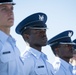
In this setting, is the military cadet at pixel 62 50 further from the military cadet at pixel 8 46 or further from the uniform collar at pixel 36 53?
the military cadet at pixel 8 46

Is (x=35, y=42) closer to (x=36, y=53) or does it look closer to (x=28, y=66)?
(x=36, y=53)

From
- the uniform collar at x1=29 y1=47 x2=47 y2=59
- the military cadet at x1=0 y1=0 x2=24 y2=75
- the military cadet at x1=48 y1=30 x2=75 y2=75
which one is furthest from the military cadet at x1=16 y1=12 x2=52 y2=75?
the military cadet at x1=48 y1=30 x2=75 y2=75

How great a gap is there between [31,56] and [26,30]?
0.63 meters

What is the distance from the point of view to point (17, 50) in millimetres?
4496

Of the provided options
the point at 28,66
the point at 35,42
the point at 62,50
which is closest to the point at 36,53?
the point at 35,42

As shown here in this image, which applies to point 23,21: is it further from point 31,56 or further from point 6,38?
point 6,38

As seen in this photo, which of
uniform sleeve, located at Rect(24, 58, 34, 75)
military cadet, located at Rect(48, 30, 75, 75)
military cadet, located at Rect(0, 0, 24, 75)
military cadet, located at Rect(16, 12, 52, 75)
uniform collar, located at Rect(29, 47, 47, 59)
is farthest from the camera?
military cadet, located at Rect(48, 30, 75, 75)

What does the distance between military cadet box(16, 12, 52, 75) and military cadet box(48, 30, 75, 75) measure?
1.20 m

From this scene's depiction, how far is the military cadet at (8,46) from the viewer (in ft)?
13.7

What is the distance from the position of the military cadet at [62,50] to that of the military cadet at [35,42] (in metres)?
1.20

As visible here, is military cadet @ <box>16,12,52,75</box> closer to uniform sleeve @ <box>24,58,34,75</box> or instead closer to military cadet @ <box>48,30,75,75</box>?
uniform sleeve @ <box>24,58,34,75</box>

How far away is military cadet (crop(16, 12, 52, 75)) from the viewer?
5.42 m

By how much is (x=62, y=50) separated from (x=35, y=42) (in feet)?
5.35

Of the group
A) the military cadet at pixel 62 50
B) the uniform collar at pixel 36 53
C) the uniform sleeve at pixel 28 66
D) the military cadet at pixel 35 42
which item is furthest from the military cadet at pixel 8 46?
the military cadet at pixel 62 50
